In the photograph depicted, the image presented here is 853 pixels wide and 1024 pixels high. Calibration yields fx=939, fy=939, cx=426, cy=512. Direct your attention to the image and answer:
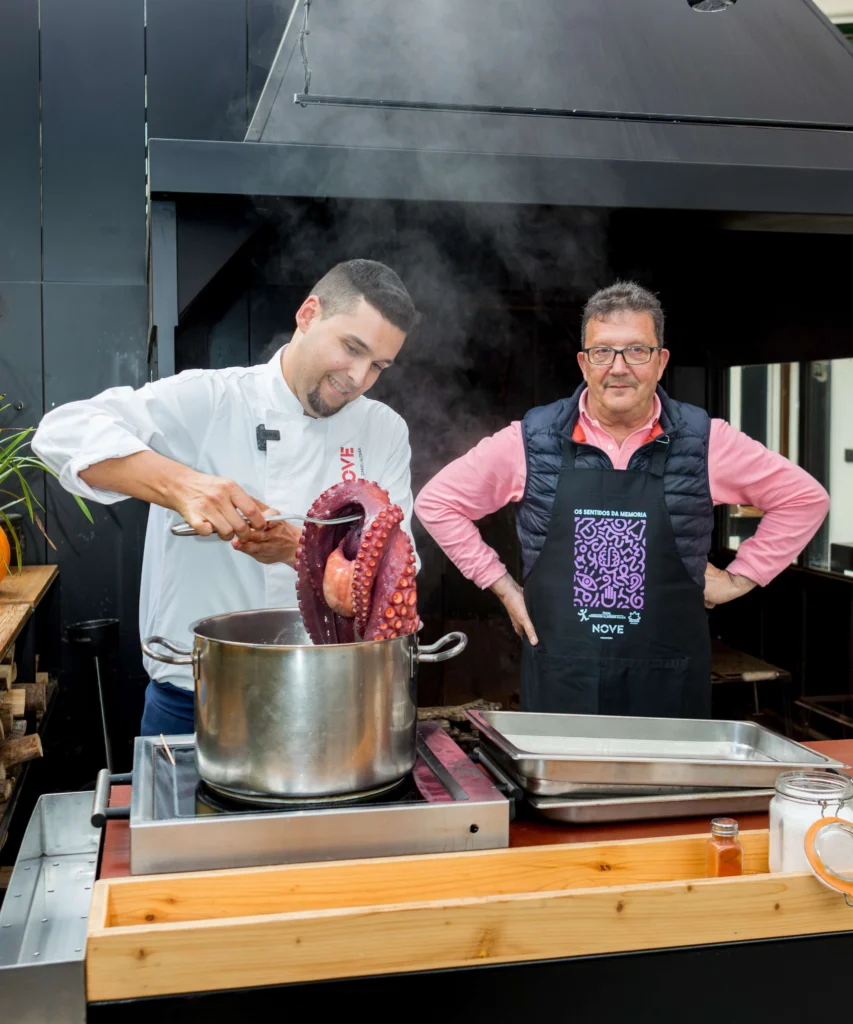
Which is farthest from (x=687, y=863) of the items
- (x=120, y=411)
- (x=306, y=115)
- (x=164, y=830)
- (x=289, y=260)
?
(x=289, y=260)

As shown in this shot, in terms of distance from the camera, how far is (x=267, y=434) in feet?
6.97

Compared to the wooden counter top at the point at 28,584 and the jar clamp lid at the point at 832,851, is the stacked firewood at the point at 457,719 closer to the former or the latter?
the wooden counter top at the point at 28,584

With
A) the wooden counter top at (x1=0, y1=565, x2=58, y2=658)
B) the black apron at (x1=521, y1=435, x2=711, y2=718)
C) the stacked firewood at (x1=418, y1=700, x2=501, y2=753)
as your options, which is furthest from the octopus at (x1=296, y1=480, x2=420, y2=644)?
the stacked firewood at (x1=418, y1=700, x2=501, y2=753)

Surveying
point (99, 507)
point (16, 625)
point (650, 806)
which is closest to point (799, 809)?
point (650, 806)

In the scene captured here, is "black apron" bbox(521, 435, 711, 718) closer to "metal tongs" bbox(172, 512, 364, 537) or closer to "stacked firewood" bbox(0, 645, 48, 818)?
"metal tongs" bbox(172, 512, 364, 537)

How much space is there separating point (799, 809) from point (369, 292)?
130cm

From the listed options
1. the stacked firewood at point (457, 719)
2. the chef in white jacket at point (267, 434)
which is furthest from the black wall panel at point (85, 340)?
the chef in white jacket at point (267, 434)

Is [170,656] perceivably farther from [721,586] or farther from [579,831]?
[721,586]

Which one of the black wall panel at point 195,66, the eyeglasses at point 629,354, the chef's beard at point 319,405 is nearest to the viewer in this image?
the chef's beard at point 319,405

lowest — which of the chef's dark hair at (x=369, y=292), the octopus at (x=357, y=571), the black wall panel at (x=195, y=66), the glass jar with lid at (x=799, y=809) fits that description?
the glass jar with lid at (x=799, y=809)

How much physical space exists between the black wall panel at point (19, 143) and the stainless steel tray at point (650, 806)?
12.2 feet

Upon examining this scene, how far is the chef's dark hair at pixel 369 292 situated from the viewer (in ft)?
6.47

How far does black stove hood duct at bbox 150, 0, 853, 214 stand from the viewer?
2.68 m

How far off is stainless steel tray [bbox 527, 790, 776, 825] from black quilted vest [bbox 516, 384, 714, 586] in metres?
1.23
